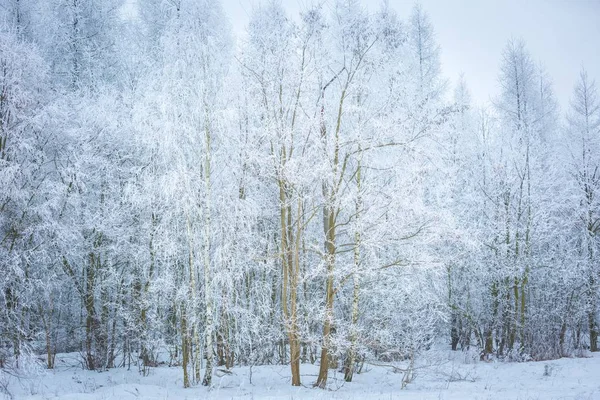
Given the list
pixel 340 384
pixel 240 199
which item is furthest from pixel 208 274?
pixel 340 384

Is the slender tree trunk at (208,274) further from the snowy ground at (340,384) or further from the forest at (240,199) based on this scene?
the snowy ground at (340,384)

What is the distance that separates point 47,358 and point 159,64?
942 cm

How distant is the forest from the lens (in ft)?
30.7

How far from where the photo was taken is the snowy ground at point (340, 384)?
7.91 m

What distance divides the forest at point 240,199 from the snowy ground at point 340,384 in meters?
0.52

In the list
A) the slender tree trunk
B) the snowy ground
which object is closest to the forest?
the slender tree trunk

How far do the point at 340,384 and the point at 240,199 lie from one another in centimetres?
515

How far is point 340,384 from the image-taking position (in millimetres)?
10062

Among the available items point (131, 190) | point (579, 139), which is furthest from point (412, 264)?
point (579, 139)

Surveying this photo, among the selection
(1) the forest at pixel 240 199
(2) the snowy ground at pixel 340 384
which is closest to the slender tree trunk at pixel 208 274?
(1) the forest at pixel 240 199

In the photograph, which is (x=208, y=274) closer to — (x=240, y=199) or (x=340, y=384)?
(x=240, y=199)

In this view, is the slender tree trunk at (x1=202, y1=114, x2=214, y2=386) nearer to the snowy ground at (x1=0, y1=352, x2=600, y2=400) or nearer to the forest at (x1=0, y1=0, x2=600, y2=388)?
the forest at (x1=0, y1=0, x2=600, y2=388)

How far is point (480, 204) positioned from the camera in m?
15.4

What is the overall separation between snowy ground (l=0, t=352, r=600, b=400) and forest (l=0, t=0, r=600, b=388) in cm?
52
